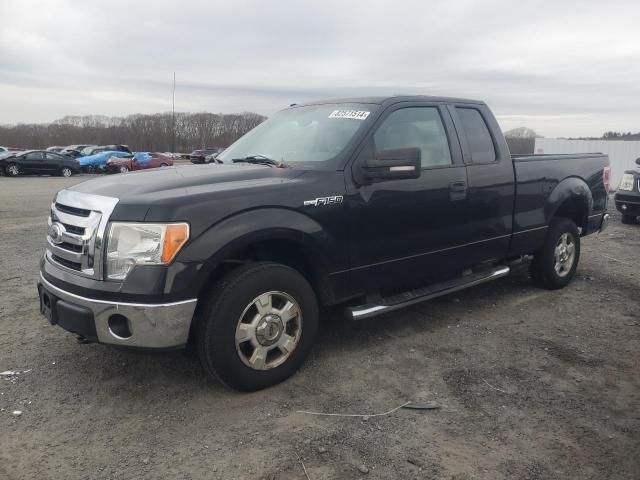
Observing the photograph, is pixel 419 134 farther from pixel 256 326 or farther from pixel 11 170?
pixel 11 170

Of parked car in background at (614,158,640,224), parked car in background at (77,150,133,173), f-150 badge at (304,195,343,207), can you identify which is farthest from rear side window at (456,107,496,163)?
parked car in background at (77,150,133,173)

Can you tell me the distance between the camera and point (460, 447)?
9.71 ft

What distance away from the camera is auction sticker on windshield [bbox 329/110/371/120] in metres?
4.21

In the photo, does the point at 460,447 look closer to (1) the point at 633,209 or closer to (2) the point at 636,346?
(2) the point at 636,346

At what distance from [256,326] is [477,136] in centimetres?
285

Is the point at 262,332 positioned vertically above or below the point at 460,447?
above

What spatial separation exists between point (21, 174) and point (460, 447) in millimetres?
29345

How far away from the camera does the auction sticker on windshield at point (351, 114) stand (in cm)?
421

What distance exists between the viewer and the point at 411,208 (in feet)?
13.9

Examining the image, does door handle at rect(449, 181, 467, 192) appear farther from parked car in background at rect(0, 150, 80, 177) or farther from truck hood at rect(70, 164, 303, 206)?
parked car in background at rect(0, 150, 80, 177)

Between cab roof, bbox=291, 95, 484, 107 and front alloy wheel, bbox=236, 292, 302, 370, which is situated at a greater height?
cab roof, bbox=291, 95, 484, 107

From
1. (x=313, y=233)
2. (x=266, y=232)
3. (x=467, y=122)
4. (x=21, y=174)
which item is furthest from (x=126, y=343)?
(x=21, y=174)

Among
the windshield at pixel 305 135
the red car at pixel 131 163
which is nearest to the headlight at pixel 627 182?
the windshield at pixel 305 135

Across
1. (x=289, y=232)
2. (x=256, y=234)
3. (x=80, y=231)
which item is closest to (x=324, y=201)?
(x=289, y=232)
